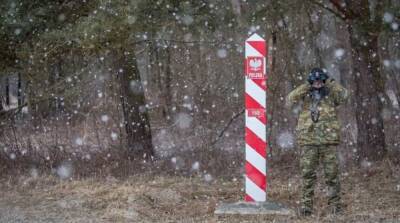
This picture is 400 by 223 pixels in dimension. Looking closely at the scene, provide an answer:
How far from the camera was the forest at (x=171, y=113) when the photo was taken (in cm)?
864

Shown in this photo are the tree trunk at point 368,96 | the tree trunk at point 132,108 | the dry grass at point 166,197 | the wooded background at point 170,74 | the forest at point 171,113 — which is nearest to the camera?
the dry grass at point 166,197

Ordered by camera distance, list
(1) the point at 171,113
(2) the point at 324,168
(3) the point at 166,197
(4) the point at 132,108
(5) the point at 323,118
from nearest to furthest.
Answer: (5) the point at 323,118 → (2) the point at 324,168 → (3) the point at 166,197 → (4) the point at 132,108 → (1) the point at 171,113

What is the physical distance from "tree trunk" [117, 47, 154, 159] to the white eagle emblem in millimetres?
5110

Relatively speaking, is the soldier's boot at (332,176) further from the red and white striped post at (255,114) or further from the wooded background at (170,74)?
the wooded background at (170,74)

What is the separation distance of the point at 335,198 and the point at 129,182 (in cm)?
405

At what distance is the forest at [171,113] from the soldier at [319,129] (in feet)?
1.47

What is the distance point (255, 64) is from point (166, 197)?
2643mm

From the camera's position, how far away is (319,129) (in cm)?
721

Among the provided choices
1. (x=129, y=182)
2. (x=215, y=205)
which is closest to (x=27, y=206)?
(x=129, y=182)

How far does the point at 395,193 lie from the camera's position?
852 centimetres

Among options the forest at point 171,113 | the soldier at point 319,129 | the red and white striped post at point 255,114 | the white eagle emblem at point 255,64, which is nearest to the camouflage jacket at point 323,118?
the soldier at point 319,129

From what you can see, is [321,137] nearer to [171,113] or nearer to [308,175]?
[308,175]

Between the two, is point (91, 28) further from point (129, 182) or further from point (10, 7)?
point (129, 182)

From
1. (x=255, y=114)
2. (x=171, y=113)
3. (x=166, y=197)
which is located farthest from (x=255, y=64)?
(x=171, y=113)
